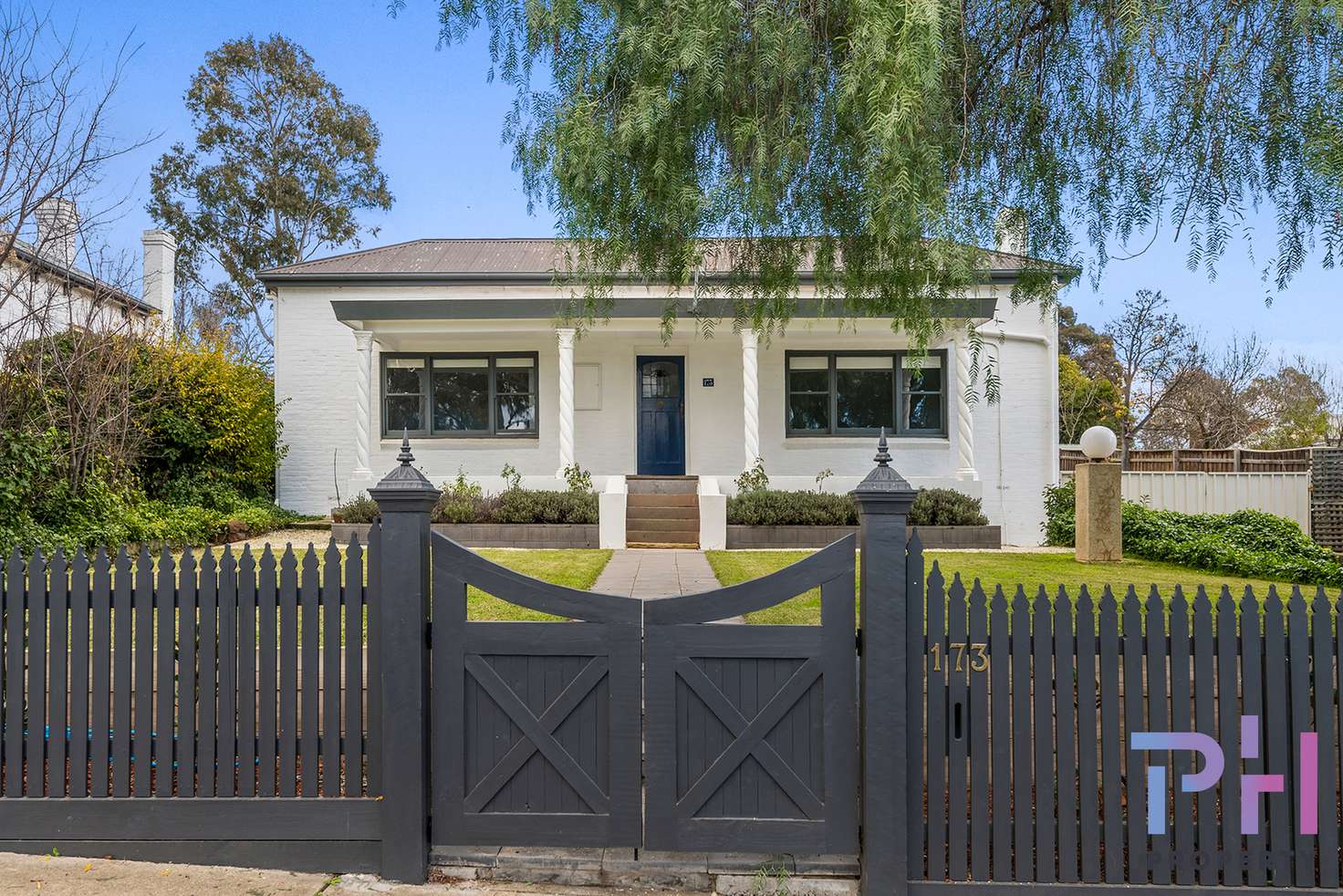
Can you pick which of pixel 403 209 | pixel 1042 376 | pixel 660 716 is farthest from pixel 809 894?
pixel 403 209

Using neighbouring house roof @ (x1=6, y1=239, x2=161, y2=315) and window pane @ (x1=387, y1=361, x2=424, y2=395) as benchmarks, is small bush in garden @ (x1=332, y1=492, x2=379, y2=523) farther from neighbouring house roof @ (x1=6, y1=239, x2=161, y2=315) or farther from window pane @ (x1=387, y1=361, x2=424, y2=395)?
neighbouring house roof @ (x1=6, y1=239, x2=161, y2=315)

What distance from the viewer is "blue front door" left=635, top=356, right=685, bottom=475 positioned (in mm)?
15281

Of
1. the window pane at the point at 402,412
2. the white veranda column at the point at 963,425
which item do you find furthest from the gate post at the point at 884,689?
the window pane at the point at 402,412

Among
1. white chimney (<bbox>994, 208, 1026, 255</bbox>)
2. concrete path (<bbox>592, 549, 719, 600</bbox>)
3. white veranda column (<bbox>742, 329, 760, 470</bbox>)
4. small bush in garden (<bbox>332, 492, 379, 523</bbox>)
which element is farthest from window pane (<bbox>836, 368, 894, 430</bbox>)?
white chimney (<bbox>994, 208, 1026, 255</bbox>)

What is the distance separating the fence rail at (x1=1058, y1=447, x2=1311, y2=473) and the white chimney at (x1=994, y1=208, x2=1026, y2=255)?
34.4 feet

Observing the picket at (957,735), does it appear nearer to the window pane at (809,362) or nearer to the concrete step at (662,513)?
the concrete step at (662,513)

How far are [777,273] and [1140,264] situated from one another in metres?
2.15

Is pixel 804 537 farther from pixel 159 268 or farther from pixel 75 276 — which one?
pixel 159 268

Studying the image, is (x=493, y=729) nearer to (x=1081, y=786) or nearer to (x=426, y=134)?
(x=1081, y=786)

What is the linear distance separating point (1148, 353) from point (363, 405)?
1011 inches

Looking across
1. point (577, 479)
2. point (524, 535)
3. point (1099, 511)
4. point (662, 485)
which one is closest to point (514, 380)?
point (577, 479)

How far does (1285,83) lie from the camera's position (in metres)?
3.88

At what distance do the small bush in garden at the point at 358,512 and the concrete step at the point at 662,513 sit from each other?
4.00 meters

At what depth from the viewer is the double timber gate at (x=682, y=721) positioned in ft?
9.77
